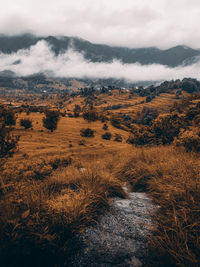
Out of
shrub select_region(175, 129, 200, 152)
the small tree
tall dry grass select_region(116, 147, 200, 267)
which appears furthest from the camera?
the small tree

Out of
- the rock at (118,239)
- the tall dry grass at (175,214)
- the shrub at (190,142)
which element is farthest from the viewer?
the shrub at (190,142)

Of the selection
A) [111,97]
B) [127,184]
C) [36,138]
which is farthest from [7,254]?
[111,97]

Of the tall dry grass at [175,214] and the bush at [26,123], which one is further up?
the tall dry grass at [175,214]

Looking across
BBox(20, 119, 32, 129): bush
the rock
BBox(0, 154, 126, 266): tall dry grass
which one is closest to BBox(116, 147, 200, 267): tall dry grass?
the rock

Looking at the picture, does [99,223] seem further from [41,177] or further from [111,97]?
[111,97]

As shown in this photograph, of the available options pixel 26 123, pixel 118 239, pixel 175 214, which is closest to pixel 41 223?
pixel 118 239

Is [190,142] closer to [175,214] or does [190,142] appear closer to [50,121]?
[175,214]

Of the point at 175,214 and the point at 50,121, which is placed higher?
the point at 175,214

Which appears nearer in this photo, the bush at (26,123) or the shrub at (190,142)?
the shrub at (190,142)

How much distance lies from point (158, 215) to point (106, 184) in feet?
4.83

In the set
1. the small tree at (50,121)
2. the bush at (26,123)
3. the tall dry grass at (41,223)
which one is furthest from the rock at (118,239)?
the bush at (26,123)

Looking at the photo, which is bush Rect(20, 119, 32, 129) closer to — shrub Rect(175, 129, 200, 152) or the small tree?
the small tree

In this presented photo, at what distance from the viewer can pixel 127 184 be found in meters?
5.38

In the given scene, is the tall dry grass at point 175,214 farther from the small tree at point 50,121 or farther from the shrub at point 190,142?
the small tree at point 50,121
